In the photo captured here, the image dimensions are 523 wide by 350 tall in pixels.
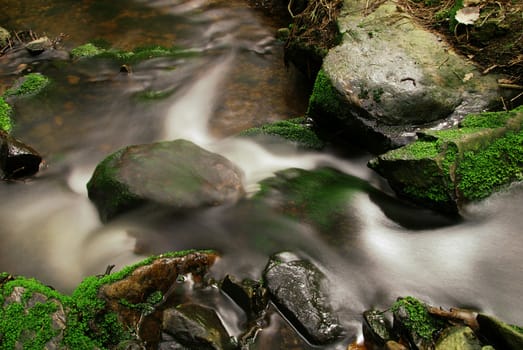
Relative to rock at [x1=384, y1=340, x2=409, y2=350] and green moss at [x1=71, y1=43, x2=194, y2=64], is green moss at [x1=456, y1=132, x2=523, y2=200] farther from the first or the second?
green moss at [x1=71, y1=43, x2=194, y2=64]

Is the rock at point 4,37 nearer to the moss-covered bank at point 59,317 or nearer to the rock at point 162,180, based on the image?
the rock at point 162,180

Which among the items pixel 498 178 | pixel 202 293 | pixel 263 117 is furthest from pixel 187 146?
pixel 498 178

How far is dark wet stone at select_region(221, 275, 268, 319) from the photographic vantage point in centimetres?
348

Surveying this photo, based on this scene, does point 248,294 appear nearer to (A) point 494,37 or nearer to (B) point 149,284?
(B) point 149,284

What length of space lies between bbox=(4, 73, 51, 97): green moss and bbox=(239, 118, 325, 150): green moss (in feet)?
10.5

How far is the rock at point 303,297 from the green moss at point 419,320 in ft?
1.63

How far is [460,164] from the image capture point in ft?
13.5

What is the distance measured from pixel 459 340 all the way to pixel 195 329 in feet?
6.08

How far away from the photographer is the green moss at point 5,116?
5.62 m

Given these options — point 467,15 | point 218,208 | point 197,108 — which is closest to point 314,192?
point 218,208

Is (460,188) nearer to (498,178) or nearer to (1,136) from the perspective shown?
(498,178)

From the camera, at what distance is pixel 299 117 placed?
19.1 ft

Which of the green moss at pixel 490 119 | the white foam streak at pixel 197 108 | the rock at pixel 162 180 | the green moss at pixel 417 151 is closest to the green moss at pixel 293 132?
the white foam streak at pixel 197 108

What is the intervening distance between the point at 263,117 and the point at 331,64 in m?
1.20
